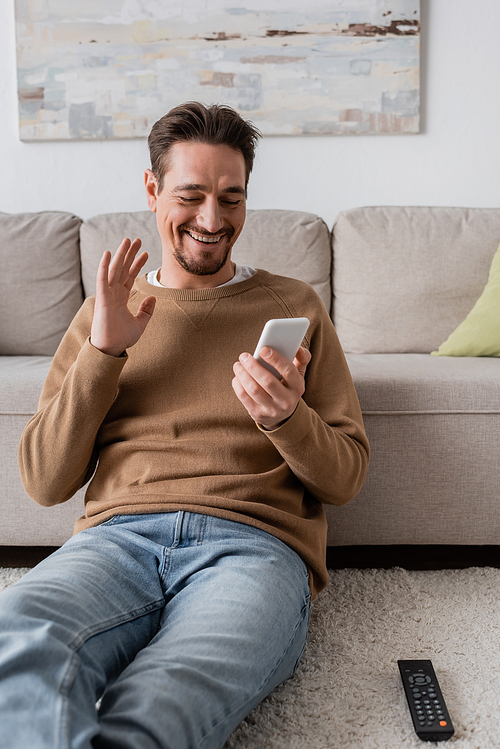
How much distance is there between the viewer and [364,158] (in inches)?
90.3

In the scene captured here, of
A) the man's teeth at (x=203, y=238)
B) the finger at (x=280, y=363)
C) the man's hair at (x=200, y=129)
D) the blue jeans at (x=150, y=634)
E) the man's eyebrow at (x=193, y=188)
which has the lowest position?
the blue jeans at (x=150, y=634)

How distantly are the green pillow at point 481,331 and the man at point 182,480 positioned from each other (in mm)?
799

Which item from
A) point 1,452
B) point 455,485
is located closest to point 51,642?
point 1,452

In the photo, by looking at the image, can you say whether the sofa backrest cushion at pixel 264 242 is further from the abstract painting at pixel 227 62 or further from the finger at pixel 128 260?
the finger at pixel 128 260

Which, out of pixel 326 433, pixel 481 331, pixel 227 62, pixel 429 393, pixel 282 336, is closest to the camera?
pixel 282 336

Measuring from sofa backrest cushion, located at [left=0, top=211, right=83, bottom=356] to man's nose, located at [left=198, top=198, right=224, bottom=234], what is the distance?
1.03 m

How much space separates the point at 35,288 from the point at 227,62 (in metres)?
1.06

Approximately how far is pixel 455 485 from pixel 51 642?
98cm

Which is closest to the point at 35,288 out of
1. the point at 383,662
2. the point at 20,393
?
the point at 20,393

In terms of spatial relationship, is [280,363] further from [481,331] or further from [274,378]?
[481,331]

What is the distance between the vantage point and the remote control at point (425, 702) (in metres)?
0.89

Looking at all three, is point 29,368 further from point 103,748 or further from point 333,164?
point 333,164

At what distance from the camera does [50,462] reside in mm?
1031

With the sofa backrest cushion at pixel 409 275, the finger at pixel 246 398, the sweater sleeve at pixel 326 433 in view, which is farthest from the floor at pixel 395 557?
the finger at pixel 246 398
